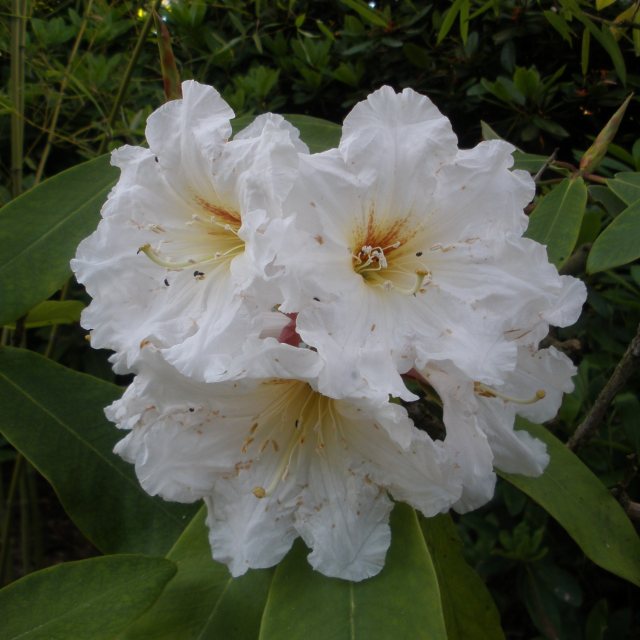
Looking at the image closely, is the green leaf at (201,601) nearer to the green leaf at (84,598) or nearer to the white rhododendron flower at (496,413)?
the green leaf at (84,598)

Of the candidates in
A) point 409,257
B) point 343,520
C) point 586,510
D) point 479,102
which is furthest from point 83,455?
point 479,102

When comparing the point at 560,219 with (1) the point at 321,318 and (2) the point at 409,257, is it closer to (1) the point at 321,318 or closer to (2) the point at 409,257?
(2) the point at 409,257

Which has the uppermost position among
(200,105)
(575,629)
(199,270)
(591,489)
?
(200,105)

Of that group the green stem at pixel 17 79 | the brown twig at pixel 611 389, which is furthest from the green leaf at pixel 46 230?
the brown twig at pixel 611 389

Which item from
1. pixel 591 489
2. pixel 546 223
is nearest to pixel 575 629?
pixel 591 489

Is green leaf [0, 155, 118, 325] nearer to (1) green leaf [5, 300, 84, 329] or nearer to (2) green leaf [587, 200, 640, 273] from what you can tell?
(1) green leaf [5, 300, 84, 329]

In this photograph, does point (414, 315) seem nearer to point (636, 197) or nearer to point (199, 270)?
point (199, 270)
